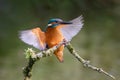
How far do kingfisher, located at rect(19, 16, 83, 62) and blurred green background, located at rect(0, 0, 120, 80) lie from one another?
146 centimetres

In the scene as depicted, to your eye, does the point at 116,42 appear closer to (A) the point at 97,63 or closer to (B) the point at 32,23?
(A) the point at 97,63

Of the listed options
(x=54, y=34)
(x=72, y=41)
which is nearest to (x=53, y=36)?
(x=54, y=34)

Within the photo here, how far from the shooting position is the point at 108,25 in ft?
9.84

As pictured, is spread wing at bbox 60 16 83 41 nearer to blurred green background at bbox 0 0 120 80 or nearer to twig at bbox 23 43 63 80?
twig at bbox 23 43 63 80

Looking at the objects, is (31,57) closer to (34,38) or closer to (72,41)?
(34,38)

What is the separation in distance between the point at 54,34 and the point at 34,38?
0.04 metres

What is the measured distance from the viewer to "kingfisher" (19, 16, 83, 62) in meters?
0.68

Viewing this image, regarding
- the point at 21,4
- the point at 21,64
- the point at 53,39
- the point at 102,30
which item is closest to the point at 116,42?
the point at 102,30

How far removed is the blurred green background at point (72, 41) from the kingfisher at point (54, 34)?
1460 mm

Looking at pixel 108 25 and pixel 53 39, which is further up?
pixel 108 25

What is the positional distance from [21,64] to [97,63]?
1.38 feet

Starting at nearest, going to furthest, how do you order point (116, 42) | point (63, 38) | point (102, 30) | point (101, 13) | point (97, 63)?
point (63, 38) < point (97, 63) < point (116, 42) < point (102, 30) < point (101, 13)

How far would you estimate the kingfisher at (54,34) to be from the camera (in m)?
0.68

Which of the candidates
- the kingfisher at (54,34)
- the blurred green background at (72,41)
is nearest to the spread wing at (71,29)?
the kingfisher at (54,34)
